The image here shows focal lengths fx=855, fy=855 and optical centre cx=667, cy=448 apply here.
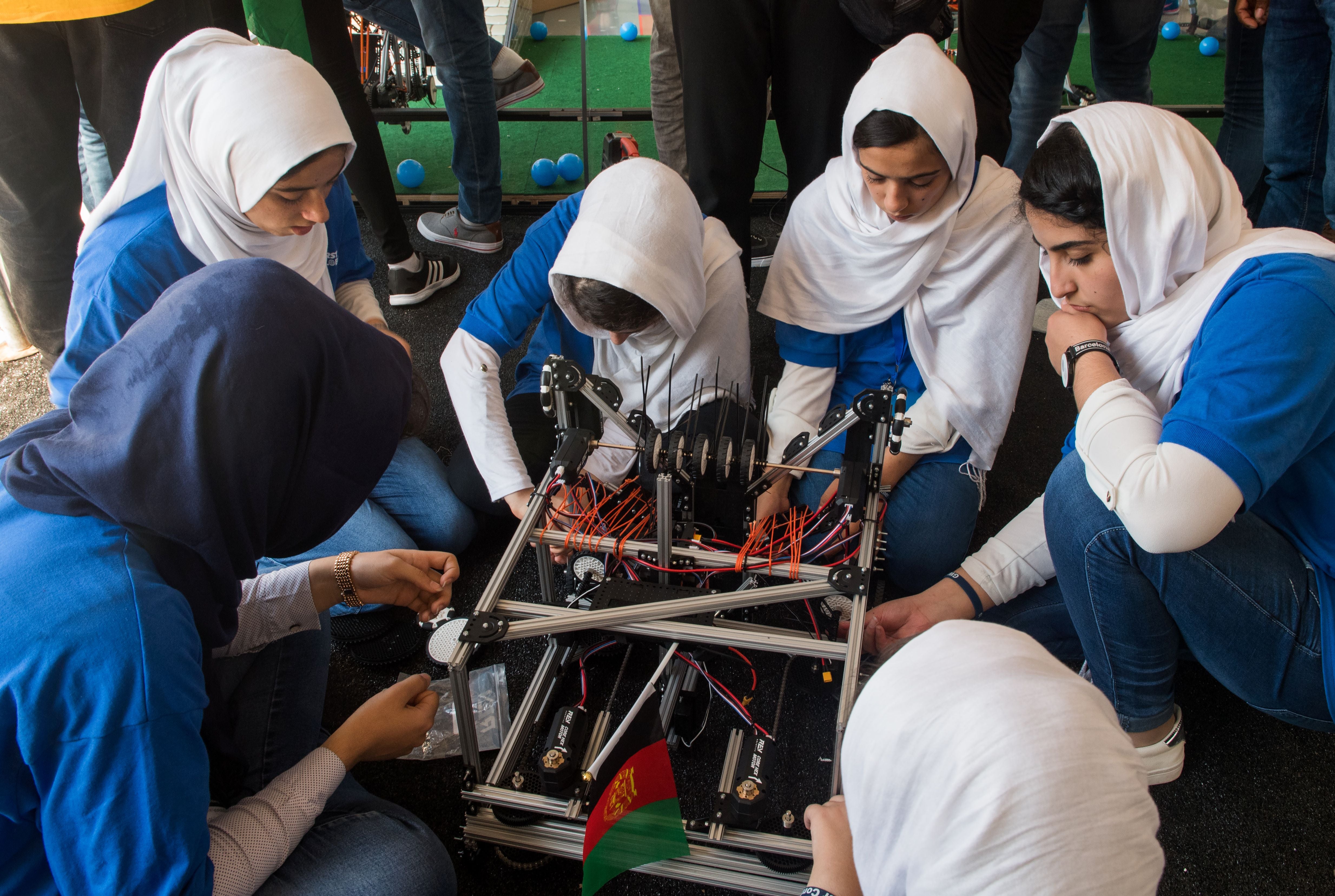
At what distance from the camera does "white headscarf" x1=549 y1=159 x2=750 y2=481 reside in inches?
54.7

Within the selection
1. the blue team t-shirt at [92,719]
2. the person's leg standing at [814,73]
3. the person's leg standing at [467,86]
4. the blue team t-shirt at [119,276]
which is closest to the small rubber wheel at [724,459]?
the blue team t-shirt at [92,719]

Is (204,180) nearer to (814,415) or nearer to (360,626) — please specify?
(360,626)

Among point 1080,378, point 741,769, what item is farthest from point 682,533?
point 1080,378

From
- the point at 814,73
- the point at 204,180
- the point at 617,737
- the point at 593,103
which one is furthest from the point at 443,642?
the point at 593,103

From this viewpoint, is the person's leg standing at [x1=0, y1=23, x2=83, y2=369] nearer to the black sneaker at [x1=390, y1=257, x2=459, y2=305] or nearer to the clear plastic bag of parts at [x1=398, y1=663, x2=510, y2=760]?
the black sneaker at [x1=390, y1=257, x2=459, y2=305]

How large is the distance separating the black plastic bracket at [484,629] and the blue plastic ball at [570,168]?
91.4 inches

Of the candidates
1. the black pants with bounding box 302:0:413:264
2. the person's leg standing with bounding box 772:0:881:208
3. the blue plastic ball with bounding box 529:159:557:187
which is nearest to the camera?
the person's leg standing with bounding box 772:0:881:208

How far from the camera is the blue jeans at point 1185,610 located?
1.12 metres

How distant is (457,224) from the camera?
281 cm

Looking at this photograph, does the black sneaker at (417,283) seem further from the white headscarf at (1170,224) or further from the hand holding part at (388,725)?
the white headscarf at (1170,224)

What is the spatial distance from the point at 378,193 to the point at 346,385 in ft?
5.44

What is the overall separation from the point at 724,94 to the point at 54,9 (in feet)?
4.31

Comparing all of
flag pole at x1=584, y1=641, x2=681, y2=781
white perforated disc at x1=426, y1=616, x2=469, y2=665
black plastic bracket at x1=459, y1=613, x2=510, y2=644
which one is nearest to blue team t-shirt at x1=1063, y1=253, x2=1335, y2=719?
flag pole at x1=584, y1=641, x2=681, y2=781

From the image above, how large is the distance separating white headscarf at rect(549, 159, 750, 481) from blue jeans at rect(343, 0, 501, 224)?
1.14m
